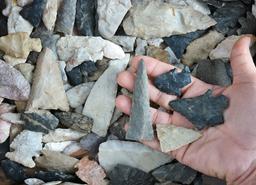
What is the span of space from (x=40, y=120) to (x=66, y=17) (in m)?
0.26

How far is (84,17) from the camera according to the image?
1302mm

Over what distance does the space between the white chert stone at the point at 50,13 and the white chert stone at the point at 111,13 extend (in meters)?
0.11

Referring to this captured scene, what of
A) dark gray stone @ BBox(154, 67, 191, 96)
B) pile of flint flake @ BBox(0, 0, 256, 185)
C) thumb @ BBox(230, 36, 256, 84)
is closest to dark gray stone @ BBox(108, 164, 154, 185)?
pile of flint flake @ BBox(0, 0, 256, 185)

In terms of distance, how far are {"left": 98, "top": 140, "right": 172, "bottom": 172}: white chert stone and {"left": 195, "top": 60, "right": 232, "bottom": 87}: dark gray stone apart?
0.22 metres

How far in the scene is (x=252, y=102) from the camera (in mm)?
1089

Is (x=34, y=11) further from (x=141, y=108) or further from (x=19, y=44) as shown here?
(x=141, y=108)

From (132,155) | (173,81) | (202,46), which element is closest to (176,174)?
(132,155)

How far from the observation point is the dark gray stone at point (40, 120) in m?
1.23

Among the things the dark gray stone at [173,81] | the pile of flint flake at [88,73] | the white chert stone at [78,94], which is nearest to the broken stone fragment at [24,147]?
the pile of flint flake at [88,73]

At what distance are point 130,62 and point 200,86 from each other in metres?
0.19

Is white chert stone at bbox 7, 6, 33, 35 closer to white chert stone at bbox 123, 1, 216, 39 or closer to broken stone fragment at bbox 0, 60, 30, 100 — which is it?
broken stone fragment at bbox 0, 60, 30, 100

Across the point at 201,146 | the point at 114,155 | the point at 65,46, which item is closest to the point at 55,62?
the point at 65,46

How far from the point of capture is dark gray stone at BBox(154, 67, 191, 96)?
1168 millimetres

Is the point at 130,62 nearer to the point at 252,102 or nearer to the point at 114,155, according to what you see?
the point at 114,155
